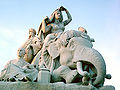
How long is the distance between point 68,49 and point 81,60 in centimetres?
59

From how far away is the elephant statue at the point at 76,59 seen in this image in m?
6.78

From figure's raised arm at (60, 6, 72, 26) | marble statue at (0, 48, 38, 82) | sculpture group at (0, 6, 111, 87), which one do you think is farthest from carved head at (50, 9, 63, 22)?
marble statue at (0, 48, 38, 82)

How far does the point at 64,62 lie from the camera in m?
7.38

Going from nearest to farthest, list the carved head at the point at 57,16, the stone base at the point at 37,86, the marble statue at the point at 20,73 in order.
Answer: the stone base at the point at 37,86 < the marble statue at the point at 20,73 < the carved head at the point at 57,16

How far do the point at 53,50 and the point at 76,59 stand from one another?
101cm

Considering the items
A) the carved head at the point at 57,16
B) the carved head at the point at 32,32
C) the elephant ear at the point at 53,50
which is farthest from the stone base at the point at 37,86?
the carved head at the point at 57,16

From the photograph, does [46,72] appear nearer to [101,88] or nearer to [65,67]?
[65,67]

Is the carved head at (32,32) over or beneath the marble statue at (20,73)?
over

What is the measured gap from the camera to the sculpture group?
22.3 feet

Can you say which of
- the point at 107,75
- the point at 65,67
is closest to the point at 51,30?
the point at 65,67

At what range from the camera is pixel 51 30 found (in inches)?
365

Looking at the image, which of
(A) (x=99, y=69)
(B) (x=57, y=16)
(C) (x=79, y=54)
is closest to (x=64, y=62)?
(C) (x=79, y=54)

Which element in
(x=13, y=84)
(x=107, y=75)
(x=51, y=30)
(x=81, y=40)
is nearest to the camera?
(x=13, y=84)

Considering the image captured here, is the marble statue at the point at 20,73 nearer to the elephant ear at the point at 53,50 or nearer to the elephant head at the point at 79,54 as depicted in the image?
the elephant ear at the point at 53,50
